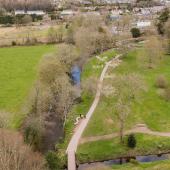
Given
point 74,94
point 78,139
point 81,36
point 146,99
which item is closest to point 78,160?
point 78,139

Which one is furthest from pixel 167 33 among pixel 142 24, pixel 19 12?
pixel 19 12

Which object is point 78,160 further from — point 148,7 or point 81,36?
point 148,7

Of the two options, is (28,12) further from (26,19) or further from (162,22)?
(162,22)

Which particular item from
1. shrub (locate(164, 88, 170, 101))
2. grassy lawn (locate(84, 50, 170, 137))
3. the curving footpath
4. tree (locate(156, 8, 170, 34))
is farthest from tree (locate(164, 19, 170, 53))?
the curving footpath

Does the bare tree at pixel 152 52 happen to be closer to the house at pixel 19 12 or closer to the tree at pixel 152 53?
the tree at pixel 152 53

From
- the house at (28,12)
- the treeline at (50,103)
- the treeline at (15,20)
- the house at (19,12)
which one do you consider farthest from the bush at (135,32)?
the house at (19,12)
